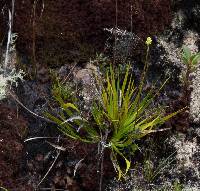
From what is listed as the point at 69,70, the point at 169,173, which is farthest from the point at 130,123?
the point at 69,70

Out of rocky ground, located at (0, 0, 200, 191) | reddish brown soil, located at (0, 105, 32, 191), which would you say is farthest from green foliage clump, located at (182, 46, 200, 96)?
reddish brown soil, located at (0, 105, 32, 191)

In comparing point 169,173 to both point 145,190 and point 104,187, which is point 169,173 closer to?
point 145,190

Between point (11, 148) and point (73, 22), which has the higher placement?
point (73, 22)

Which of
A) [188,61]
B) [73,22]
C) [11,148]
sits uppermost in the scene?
[73,22]

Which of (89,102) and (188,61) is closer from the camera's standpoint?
(188,61)

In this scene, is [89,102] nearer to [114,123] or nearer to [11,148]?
[114,123]

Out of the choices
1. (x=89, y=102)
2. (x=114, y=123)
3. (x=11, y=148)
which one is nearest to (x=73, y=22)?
(x=89, y=102)

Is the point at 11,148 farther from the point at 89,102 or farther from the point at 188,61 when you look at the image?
the point at 188,61

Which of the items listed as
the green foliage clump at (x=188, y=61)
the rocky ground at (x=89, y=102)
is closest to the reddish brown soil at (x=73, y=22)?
the rocky ground at (x=89, y=102)
